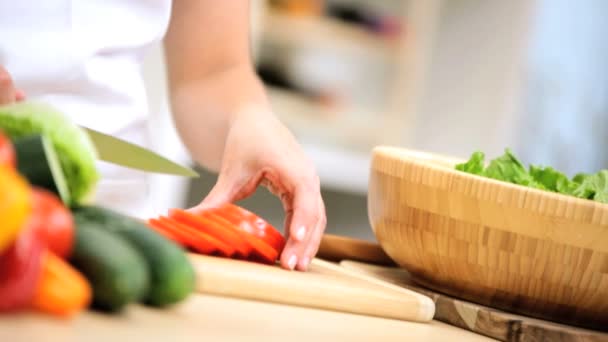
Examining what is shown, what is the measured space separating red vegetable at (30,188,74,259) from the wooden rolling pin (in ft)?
0.61

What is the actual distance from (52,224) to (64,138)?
0.11 m

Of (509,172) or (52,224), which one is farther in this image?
(509,172)

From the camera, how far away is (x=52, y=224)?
1.56 feet

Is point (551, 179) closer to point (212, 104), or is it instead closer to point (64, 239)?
point (212, 104)

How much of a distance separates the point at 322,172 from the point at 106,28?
6.13 ft

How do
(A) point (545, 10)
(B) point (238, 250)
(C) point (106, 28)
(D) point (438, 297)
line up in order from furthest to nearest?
1. (A) point (545, 10)
2. (C) point (106, 28)
3. (D) point (438, 297)
4. (B) point (238, 250)

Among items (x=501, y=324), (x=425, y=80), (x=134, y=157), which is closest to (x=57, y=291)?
(x=134, y=157)

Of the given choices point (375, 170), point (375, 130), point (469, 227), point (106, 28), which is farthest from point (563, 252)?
point (375, 130)

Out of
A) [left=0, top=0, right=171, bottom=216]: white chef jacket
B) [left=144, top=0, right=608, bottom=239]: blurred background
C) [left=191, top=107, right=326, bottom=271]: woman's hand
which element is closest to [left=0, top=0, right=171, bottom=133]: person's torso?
[left=0, top=0, right=171, bottom=216]: white chef jacket

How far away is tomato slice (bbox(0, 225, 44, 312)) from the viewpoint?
17.3 inches

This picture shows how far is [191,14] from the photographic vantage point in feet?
4.43

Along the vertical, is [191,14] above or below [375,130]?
above

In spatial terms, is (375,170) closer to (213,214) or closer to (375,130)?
(213,214)

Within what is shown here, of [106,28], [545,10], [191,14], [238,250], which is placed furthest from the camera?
[545,10]
